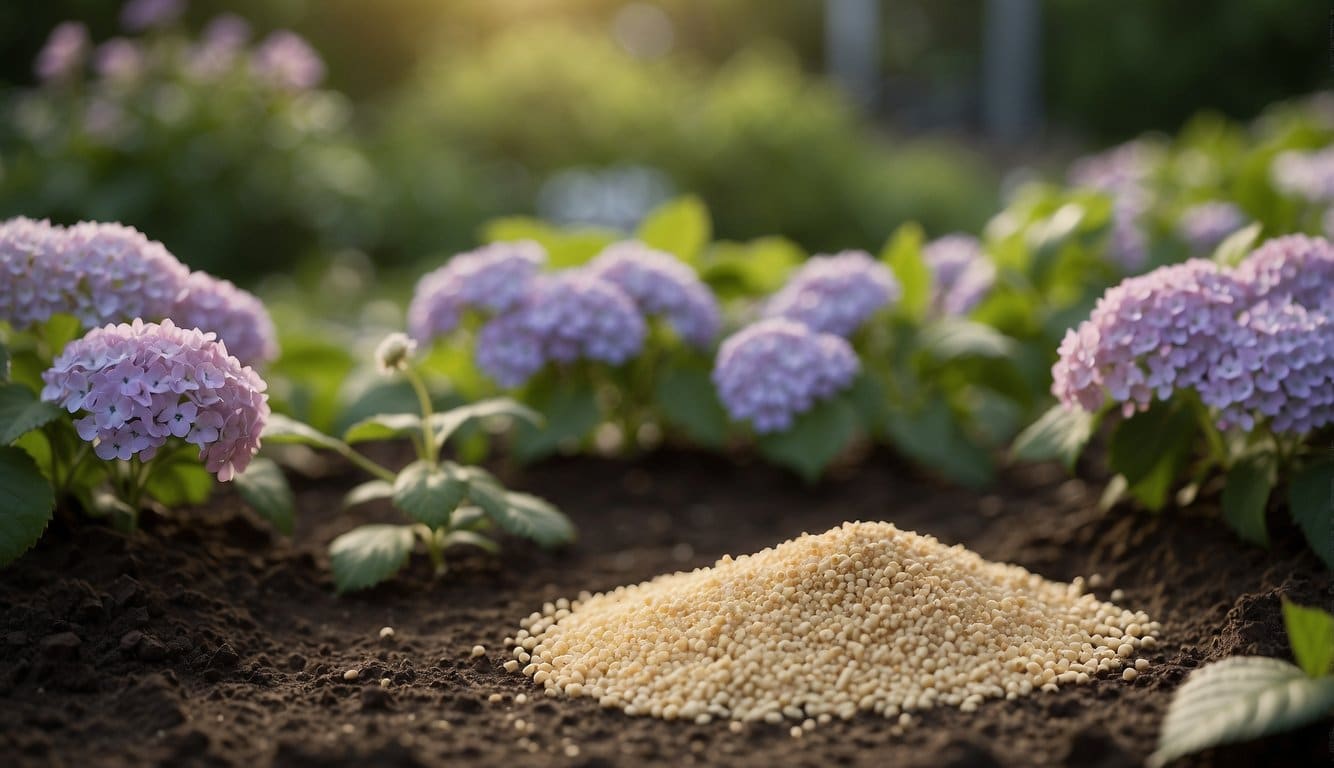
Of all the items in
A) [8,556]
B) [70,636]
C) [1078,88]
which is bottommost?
[70,636]

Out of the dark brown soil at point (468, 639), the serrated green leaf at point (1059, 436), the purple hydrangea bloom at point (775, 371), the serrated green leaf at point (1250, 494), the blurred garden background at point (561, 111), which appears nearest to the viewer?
the dark brown soil at point (468, 639)

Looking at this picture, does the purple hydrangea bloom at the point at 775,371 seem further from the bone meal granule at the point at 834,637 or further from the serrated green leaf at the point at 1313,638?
the serrated green leaf at the point at 1313,638

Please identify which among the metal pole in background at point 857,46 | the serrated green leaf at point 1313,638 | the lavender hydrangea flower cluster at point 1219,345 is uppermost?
the metal pole in background at point 857,46

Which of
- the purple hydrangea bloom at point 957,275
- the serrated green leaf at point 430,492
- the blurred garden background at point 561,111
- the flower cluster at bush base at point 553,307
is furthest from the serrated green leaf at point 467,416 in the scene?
the blurred garden background at point 561,111

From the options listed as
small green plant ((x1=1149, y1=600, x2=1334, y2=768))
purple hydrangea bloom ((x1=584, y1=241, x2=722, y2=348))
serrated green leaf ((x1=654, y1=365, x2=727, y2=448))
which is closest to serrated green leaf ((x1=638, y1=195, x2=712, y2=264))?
purple hydrangea bloom ((x1=584, y1=241, x2=722, y2=348))

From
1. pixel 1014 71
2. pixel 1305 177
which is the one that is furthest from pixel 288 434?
pixel 1014 71

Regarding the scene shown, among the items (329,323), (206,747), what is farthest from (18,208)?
(206,747)

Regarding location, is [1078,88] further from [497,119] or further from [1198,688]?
[1198,688]
